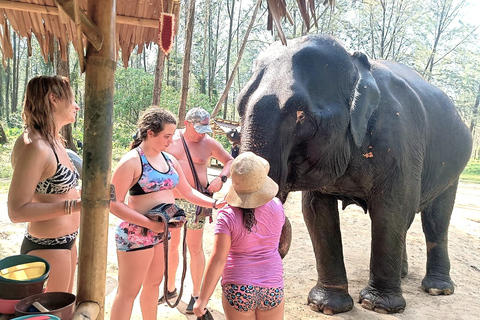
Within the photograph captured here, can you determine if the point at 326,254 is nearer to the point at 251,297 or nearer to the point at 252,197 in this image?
the point at 251,297

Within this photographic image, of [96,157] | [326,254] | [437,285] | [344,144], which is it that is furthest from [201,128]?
[437,285]

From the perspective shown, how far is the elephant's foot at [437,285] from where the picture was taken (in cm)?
486

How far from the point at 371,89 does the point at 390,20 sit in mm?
28704

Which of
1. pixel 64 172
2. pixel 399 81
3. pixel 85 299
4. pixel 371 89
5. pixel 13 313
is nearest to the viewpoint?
pixel 13 313

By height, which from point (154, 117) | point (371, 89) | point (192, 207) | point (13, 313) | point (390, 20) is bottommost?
point (192, 207)

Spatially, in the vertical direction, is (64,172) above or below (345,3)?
below

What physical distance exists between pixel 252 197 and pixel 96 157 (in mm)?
844

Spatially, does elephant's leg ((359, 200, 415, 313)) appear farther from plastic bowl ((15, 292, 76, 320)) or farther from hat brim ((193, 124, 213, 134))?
plastic bowl ((15, 292, 76, 320))

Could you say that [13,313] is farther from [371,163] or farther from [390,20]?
[390,20]

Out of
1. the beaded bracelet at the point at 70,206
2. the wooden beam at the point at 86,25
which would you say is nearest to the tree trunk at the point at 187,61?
the beaded bracelet at the point at 70,206

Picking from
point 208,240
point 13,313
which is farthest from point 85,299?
point 208,240

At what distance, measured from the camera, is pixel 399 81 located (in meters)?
4.37

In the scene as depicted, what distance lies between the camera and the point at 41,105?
224 centimetres

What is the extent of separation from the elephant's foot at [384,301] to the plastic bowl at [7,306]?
3.35 meters
